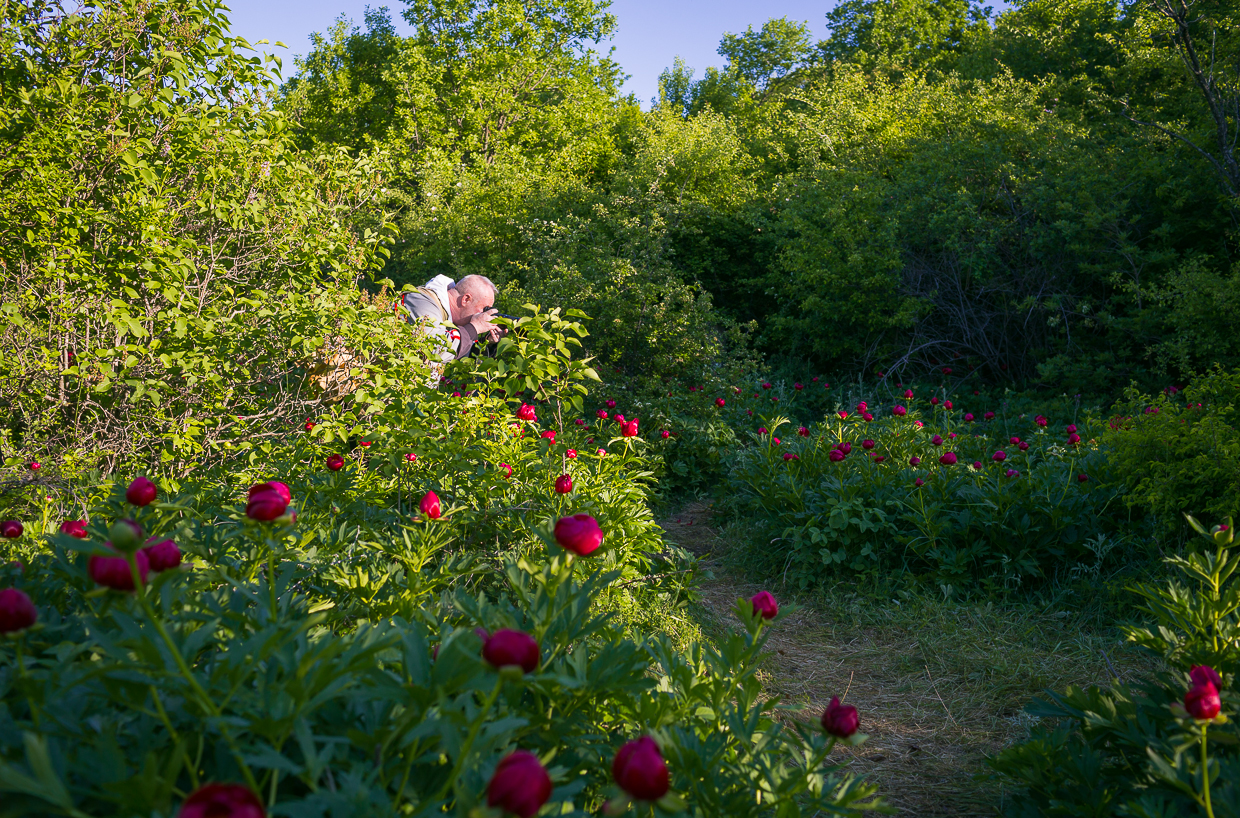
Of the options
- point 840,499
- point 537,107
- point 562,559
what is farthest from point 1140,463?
point 537,107

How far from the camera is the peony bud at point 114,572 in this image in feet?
3.07

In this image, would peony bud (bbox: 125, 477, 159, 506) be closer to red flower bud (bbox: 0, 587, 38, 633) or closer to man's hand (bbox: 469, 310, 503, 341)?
red flower bud (bbox: 0, 587, 38, 633)

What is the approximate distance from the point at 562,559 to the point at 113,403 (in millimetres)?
2667

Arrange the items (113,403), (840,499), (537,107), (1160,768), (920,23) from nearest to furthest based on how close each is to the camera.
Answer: (1160,768), (113,403), (840,499), (537,107), (920,23)

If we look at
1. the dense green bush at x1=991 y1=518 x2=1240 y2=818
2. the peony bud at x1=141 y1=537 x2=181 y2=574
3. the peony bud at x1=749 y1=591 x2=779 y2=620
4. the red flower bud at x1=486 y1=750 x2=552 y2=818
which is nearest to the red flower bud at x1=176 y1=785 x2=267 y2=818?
the red flower bud at x1=486 y1=750 x2=552 y2=818

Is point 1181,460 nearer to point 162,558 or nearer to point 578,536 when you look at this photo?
point 578,536

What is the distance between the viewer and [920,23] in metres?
20.0

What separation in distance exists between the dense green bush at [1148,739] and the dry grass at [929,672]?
523mm

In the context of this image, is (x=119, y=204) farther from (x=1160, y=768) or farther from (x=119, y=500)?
(x=1160, y=768)

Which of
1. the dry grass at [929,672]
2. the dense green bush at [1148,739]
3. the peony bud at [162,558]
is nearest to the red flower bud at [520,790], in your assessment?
the peony bud at [162,558]

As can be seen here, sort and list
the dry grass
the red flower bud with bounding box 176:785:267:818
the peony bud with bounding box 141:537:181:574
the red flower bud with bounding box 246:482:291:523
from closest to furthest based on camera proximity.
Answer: the red flower bud with bounding box 176:785:267:818 → the peony bud with bounding box 141:537:181:574 → the red flower bud with bounding box 246:482:291:523 → the dry grass

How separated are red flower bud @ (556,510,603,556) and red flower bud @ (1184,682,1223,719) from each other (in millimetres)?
955

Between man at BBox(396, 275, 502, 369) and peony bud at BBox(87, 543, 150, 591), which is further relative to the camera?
man at BBox(396, 275, 502, 369)

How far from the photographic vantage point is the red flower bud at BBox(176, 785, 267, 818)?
2.19 ft
